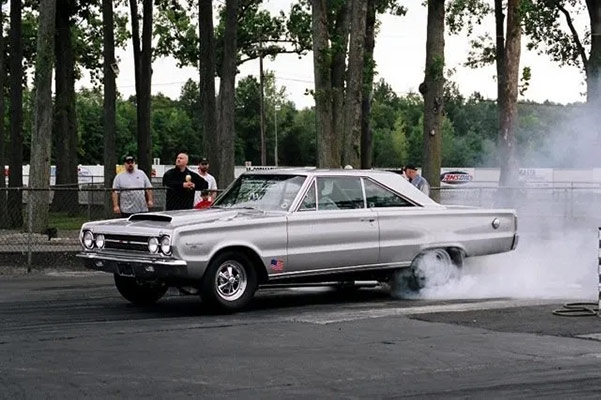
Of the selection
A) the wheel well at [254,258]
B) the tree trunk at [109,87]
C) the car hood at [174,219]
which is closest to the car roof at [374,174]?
the car hood at [174,219]

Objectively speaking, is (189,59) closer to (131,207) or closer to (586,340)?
(131,207)

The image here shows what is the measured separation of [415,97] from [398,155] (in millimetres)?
18449

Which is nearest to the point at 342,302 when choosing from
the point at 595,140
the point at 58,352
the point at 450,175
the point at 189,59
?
the point at 58,352

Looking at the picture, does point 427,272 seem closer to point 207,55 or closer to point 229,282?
point 229,282

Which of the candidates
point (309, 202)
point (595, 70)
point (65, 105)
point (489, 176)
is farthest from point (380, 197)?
point (489, 176)

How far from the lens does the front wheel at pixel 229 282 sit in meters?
11.7

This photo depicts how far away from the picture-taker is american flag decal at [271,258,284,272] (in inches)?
483

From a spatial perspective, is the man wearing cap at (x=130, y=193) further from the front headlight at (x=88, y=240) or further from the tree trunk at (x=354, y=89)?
the tree trunk at (x=354, y=89)

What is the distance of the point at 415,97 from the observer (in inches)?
4870

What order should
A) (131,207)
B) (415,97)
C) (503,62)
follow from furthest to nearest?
(415,97) < (503,62) < (131,207)

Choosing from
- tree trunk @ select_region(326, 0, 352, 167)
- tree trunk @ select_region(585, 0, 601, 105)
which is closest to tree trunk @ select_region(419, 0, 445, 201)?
tree trunk @ select_region(326, 0, 352, 167)

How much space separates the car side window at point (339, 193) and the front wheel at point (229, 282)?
133 centimetres

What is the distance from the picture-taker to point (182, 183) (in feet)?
52.9

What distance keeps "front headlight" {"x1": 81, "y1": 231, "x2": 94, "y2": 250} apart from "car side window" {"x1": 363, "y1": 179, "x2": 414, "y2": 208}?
136 inches
